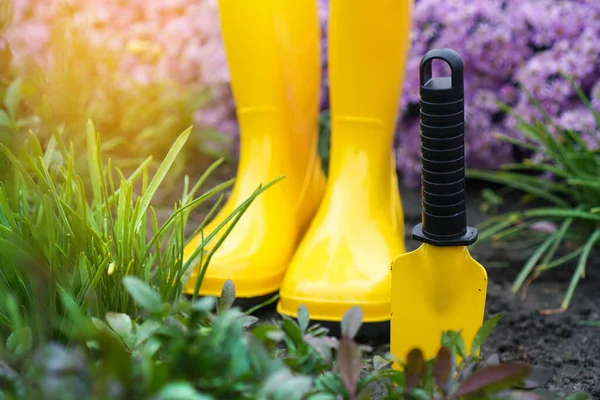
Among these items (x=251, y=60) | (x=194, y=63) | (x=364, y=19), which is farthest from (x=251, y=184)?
(x=194, y=63)

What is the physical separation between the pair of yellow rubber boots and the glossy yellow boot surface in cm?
26

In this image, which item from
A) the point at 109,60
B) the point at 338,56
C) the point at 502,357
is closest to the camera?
the point at 502,357

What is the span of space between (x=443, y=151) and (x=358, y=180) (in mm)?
518

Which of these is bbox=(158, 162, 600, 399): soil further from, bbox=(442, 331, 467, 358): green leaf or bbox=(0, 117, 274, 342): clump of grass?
bbox=(0, 117, 274, 342): clump of grass

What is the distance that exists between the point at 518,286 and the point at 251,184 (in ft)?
1.92

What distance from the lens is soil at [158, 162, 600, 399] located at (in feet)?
3.89

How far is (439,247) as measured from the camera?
95 centimetres

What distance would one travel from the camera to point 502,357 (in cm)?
124

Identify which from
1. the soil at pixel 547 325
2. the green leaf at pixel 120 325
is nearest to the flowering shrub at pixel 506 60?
the soil at pixel 547 325

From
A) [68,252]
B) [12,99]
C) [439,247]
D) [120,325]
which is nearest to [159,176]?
[68,252]

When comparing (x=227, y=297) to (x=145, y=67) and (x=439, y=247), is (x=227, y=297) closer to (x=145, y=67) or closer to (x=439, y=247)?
(x=439, y=247)

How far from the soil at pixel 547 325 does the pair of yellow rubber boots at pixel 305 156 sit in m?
0.11

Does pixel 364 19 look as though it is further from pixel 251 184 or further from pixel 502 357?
pixel 502 357

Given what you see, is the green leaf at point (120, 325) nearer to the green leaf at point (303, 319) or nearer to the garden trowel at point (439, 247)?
the green leaf at point (303, 319)
